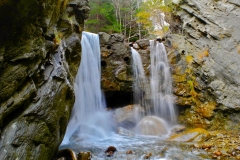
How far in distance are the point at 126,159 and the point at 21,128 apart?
329cm

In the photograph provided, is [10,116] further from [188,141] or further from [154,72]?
[154,72]

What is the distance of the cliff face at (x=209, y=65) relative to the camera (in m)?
9.28

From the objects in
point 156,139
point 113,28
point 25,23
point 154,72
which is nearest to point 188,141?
point 156,139

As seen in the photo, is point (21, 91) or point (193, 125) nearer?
point (21, 91)

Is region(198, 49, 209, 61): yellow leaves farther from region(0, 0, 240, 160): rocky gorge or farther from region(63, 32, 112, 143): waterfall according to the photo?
region(63, 32, 112, 143): waterfall

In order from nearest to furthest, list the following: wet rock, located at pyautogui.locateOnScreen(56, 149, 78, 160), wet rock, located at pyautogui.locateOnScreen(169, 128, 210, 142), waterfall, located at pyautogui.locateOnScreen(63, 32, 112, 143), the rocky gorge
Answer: the rocky gorge < wet rock, located at pyautogui.locateOnScreen(56, 149, 78, 160) < wet rock, located at pyautogui.locateOnScreen(169, 128, 210, 142) < waterfall, located at pyautogui.locateOnScreen(63, 32, 112, 143)

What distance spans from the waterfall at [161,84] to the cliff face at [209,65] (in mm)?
399

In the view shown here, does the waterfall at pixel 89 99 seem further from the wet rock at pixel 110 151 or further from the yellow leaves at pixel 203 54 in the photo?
the yellow leaves at pixel 203 54

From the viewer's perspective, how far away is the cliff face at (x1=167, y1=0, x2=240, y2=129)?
928cm

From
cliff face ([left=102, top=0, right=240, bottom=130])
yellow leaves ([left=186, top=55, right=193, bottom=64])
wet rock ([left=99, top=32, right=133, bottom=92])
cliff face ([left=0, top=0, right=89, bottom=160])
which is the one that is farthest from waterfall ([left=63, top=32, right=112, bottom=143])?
yellow leaves ([left=186, top=55, right=193, bottom=64])

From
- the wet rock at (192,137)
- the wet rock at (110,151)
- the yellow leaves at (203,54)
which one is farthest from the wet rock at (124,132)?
the yellow leaves at (203,54)

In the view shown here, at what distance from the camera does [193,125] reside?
977 cm

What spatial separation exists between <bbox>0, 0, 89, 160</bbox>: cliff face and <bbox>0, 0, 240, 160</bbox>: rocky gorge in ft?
0.05

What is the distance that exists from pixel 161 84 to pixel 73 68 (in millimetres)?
5610
